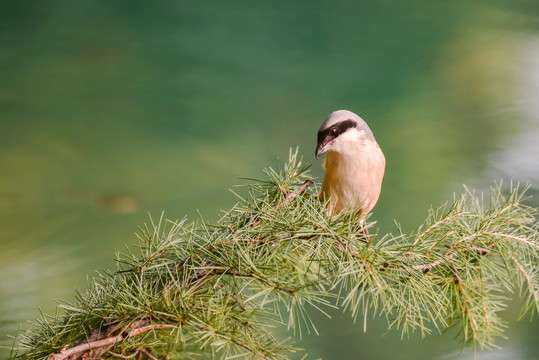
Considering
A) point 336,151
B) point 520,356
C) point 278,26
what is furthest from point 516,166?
point 336,151

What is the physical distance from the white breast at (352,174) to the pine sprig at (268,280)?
161 mm

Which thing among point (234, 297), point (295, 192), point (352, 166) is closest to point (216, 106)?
point (352, 166)

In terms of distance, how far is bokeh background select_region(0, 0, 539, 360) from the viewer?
149 cm

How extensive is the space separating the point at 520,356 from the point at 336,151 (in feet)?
3.02

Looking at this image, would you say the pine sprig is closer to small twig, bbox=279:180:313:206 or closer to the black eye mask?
small twig, bbox=279:180:313:206

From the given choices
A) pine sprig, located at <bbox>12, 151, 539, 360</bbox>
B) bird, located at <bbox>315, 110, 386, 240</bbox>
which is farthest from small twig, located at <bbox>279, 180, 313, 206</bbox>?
bird, located at <bbox>315, 110, 386, 240</bbox>

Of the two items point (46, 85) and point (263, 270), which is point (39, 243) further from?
point (263, 270)

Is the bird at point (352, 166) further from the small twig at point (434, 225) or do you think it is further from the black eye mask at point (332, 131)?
the small twig at point (434, 225)

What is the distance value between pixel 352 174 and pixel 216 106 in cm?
79

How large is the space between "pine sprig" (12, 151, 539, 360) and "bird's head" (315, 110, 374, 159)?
0.43ft

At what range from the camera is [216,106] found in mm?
1522

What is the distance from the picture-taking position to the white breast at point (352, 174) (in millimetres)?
801

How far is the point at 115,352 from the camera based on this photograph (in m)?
0.53

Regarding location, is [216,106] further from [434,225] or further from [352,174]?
[434,225]
